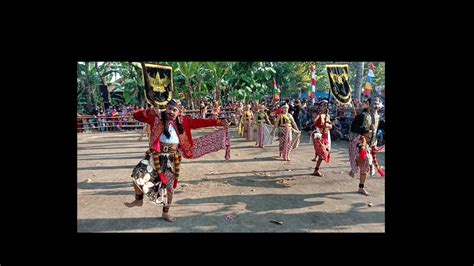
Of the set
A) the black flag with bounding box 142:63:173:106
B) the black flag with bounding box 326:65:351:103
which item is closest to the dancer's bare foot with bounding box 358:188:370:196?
the black flag with bounding box 326:65:351:103

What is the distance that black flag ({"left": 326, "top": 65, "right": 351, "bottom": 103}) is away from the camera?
20.6 feet

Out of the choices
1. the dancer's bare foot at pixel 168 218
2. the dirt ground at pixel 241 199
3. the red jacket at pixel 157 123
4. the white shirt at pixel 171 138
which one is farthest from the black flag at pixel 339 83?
the dancer's bare foot at pixel 168 218

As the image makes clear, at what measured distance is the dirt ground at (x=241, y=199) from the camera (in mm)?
4551

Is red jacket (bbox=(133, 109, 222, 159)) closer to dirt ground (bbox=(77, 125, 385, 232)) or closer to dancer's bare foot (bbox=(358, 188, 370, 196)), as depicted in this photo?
dirt ground (bbox=(77, 125, 385, 232))

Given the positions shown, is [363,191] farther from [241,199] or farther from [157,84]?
[157,84]

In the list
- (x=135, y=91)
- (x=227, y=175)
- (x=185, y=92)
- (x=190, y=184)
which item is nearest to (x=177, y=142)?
(x=190, y=184)

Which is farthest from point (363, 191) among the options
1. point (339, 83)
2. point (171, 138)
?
point (171, 138)

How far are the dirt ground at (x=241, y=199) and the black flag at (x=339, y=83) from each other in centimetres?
202

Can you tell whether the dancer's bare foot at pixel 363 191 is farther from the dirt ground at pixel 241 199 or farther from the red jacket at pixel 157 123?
the red jacket at pixel 157 123

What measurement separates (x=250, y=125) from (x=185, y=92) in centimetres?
998

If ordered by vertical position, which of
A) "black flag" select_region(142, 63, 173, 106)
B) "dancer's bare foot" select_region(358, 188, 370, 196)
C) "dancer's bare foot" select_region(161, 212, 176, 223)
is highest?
"black flag" select_region(142, 63, 173, 106)

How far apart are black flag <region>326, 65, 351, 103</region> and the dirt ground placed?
6.64 ft

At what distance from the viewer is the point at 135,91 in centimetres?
2297
